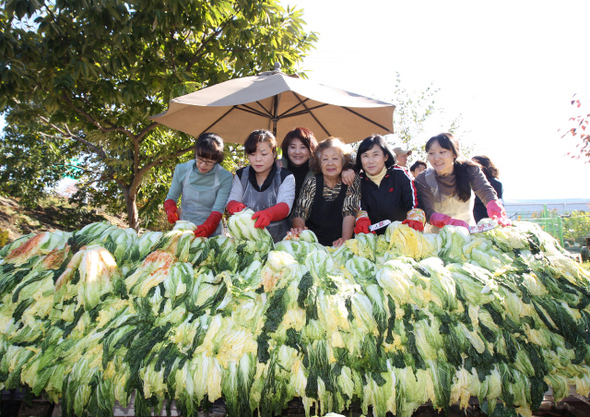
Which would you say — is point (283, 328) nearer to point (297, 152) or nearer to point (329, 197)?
point (329, 197)

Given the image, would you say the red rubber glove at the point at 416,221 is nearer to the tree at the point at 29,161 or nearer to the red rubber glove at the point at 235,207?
the red rubber glove at the point at 235,207

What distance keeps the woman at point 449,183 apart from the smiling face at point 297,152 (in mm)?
970

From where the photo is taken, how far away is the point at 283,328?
5.03 feet

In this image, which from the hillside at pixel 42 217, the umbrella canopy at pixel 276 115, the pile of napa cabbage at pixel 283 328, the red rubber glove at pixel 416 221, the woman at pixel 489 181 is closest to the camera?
the pile of napa cabbage at pixel 283 328

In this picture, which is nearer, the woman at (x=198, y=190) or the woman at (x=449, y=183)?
the woman at (x=449, y=183)

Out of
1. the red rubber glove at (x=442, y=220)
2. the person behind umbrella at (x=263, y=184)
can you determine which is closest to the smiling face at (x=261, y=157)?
the person behind umbrella at (x=263, y=184)

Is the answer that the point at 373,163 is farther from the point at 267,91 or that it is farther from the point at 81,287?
the point at 81,287

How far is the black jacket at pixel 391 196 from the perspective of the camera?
2.53 metres

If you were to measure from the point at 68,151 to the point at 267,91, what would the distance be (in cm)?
1011

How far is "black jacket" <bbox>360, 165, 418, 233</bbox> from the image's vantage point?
99.6 inches

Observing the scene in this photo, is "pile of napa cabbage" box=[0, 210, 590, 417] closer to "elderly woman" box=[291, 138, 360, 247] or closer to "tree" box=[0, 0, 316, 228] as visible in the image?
"elderly woman" box=[291, 138, 360, 247]

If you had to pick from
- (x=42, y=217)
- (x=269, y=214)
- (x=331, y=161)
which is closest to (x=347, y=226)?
(x=331, y=161)

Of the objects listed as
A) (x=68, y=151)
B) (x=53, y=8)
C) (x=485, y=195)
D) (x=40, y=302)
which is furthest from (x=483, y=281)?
(x=68, y=151)

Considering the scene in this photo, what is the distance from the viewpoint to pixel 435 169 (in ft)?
9.00
